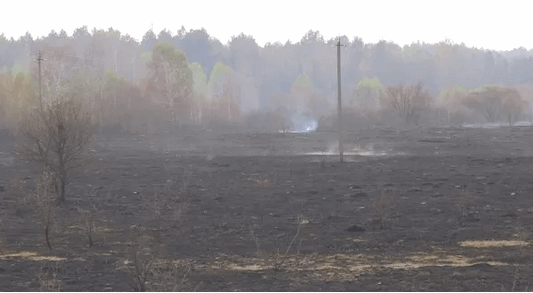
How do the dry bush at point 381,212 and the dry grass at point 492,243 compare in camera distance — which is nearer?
the dry grass at point 492,243

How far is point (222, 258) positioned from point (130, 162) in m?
25.0

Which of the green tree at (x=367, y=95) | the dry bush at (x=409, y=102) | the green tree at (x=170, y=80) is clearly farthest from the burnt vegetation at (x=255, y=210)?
the green tree at (x=367, y=95)

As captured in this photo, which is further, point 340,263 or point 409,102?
point 409,102

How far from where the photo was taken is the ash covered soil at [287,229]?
10766 mm

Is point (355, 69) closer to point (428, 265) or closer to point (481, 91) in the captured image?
point (481, 91)

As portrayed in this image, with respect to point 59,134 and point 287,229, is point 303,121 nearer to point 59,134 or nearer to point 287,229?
point 59,134

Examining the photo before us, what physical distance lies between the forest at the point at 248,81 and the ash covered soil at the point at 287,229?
1669cm

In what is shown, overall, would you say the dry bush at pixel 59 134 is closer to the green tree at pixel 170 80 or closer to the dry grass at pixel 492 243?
the dry grass at pixel 492 243

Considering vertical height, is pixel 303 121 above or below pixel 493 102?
below

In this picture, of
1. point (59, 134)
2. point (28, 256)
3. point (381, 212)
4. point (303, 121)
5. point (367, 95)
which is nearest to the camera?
point (28, 256)

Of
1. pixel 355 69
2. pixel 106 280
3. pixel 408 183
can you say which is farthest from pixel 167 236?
pixel 355 69

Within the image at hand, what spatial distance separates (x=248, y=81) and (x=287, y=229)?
382 ft

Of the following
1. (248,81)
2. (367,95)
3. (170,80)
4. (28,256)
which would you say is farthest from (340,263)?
(248,81)

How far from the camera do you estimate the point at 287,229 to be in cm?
1545
